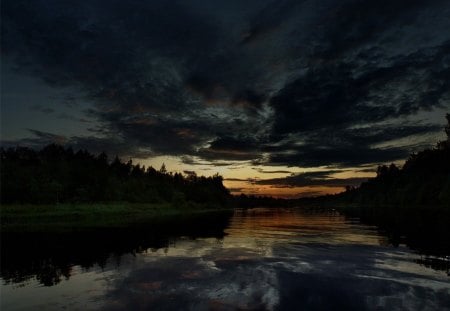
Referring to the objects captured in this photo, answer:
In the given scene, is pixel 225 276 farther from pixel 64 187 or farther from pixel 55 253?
pixel 64 187

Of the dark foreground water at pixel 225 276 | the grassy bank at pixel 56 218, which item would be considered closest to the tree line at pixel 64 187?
the grassy bank at pixel 56 218

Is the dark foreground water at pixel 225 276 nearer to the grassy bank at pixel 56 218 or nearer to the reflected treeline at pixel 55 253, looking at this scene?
the reflected treeline at pixel 55 253

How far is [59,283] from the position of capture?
21672 millimetres

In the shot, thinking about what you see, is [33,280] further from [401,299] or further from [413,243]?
[413,243]

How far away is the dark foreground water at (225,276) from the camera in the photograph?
17562mm

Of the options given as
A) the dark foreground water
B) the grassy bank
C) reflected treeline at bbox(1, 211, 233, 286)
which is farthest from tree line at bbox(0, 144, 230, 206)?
the dark foreground water

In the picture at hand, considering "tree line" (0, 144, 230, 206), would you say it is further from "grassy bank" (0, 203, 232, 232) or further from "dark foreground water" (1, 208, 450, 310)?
"dark foreground water" (1, 208, 450, 310)

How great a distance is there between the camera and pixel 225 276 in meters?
23.4

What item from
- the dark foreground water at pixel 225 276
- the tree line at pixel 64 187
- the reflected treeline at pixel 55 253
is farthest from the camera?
the tree line at pixel 64 187

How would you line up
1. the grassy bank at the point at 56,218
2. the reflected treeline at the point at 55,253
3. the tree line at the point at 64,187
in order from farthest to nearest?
the tree line at the point at 64,187, the grassy bank at the point at 56,218, the reflected treeline at the point at 55,253

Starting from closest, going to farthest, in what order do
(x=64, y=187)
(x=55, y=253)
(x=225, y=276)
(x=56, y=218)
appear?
(x=225, y=276), (x=55, y=253), (x=56, y=218), (x=64, y=187)

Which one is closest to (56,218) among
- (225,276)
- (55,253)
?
(55,253)

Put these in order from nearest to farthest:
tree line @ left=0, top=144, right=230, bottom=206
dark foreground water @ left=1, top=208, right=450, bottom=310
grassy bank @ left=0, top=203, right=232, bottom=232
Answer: dark foreground water @ left=1, top=208, right=450, bottom=310, grassy bank @ left=0, top=203, right=232, bottom=232, tree line @ left=0, top=144, right=230, bottom=206

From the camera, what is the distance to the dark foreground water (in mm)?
17562
